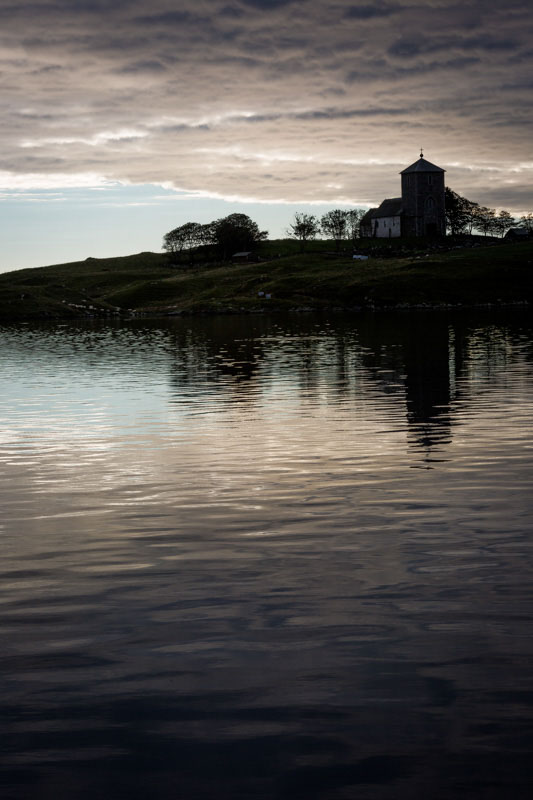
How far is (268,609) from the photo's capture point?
1277 cm

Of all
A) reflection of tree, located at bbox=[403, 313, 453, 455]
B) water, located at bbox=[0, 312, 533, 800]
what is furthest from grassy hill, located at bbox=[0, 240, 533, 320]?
water, located at bbox=[0, 312, 533, 800]

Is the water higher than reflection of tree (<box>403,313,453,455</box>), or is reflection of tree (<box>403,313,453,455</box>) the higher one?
reflection of tree (<box>403,313,453,455</box>)

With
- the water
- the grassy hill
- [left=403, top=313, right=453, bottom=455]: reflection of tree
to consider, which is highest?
the grassy hill

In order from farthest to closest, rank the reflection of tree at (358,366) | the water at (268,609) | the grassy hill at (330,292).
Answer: the grassy hill at (330,292) → the reflection of tree at (358,366) → the water at (268,609)

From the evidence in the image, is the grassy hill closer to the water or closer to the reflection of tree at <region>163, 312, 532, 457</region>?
the reflection of tree at <region>163, 312, 532, 457</region>

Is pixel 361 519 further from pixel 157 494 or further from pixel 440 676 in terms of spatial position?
pixel 440 676

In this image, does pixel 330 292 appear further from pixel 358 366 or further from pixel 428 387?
pixel 428 387

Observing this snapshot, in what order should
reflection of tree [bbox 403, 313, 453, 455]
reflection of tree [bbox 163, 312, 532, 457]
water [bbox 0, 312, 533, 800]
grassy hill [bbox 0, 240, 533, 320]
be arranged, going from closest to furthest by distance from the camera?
water [bbox 0, 312, 533, 800], reflection of tree [bbox 403, 313, 453, 455], reflection of tree [bbox 163, 312, 532, 457], grassy hill [bbox 0, 240, 533, 320]

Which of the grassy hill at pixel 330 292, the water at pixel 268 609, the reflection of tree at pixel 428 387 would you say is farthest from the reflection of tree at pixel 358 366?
the grassy hill at pixel 330 292

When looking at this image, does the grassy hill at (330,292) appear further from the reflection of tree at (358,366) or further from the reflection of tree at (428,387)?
the reflection of tree at (428,387)

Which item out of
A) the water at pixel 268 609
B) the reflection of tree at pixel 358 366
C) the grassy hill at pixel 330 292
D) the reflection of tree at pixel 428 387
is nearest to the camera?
the water at pixel 268 609

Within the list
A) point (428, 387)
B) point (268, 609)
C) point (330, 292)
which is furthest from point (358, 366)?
point (330, 292)

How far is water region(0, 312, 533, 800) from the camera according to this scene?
8.77 meters

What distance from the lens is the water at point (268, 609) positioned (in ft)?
28.8
